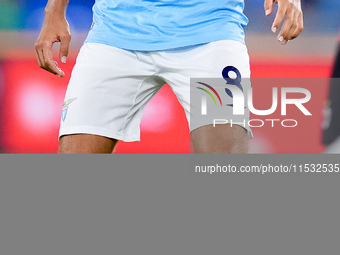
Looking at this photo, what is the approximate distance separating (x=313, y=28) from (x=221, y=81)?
1.15 metres

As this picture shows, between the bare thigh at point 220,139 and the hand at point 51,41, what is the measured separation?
0.37 meters

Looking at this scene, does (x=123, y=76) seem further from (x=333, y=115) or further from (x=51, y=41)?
(x=333, y=115)

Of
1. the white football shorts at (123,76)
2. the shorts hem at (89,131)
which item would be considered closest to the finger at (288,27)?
the white football shorts at (123,76)

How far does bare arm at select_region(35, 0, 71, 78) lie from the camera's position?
49.4 inches

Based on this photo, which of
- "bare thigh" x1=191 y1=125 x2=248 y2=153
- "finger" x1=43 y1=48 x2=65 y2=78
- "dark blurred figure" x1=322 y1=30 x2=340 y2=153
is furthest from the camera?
"dark blurred figure" x1=322 y1=30 x2=340 y2=153

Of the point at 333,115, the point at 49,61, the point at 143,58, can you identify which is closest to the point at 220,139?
the point at 143,58

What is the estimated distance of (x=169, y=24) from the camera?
121 cm

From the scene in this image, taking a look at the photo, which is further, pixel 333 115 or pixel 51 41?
pixel 333 115

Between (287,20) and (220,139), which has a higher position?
(287,20)

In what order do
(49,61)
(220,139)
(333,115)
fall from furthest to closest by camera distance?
1. (333,115)
2. (49,61)
3. (220,139)

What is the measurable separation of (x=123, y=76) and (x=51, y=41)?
0.21 metres

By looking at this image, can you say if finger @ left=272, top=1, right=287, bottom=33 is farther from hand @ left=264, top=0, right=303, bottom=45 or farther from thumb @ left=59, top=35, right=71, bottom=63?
thumb @ left=59, top=35, right=71, bottom=63

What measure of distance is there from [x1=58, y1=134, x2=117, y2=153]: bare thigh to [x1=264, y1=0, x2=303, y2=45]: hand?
44 centimetres

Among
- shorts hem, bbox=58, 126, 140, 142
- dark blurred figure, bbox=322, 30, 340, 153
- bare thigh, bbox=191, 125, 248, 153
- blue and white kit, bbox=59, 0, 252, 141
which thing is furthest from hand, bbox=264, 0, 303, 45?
dark blurred figure, bbox=322, 30, 340, 153
